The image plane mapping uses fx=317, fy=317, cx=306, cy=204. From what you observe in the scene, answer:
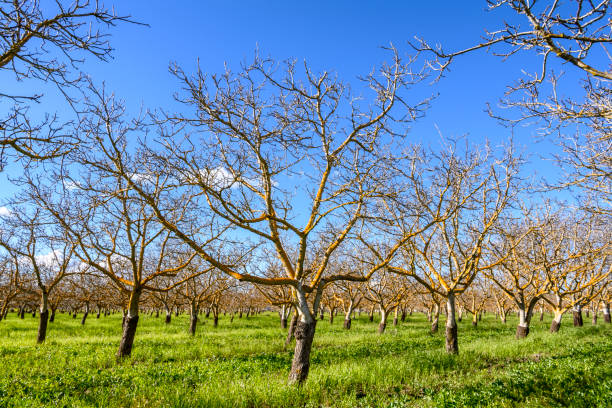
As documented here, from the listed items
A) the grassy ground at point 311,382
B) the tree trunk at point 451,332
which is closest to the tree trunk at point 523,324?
the grassy ground at point 311,382

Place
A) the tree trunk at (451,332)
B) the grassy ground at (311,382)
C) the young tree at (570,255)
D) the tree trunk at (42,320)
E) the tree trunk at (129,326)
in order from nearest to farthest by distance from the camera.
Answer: the grassy ground at (311,382), the tree trunk at (129,326), the tree trunk at (451,332), the tree trunk at (42,320), the young tree at (570,255)

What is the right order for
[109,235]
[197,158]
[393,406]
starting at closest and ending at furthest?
[393,406] → [197,158] → [109,235]

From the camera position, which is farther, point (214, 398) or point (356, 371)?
point (356, 371)

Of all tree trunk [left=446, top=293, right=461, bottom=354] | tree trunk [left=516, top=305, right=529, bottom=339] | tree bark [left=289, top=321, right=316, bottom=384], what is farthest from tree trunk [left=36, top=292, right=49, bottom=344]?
tree trunk [left=516, top=305, right=529, bottom=339]

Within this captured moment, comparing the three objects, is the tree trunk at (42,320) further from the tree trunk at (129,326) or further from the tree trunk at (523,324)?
the tree trunk at (523,324)

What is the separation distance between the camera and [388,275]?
23109mm

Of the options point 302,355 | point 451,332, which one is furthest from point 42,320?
point 451,332

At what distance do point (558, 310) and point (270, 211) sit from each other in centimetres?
2143

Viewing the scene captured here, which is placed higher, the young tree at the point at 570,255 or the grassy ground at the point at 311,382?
the young tree at the point at 570,255

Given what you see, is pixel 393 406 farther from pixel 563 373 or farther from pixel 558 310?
pixel 558 310

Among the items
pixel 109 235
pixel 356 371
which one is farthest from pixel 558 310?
pixel 109 235

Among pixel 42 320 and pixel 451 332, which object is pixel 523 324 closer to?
pixel 451 332

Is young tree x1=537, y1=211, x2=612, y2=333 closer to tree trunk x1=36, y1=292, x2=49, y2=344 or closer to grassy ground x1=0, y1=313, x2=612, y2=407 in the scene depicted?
grassy ground x1=0, y1=313, x2=612, y2=407

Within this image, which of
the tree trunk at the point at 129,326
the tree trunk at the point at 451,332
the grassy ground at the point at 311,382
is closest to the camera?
the grassy ground at the point at 311,382
